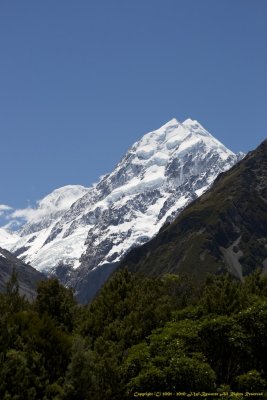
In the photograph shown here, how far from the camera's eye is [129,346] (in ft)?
203

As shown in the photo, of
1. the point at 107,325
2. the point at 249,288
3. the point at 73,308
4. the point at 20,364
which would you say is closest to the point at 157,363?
the point at 20,364

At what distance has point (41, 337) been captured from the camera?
52.5m

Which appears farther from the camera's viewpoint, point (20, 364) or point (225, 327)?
point (225, 327)

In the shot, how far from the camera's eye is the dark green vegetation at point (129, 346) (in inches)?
1877

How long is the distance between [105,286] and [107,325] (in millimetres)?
11331

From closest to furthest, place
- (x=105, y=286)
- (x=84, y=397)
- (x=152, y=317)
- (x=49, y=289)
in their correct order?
(x=84, y=397)
(x=152, y=317)
(x=49, y=289)
(x=105, y=286)

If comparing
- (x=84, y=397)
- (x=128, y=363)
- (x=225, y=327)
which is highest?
(x=225, y=327)

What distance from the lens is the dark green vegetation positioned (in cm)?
4769

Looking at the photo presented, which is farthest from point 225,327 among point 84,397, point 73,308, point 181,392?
point 73,308

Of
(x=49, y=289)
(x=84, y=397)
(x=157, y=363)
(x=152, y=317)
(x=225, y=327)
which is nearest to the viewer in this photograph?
(x=84, y=397)

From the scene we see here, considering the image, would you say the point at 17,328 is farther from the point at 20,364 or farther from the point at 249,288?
the point at 249,288

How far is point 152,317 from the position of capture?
213 ft

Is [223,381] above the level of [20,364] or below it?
above

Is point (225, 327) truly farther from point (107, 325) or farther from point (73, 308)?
point (73, 308)
